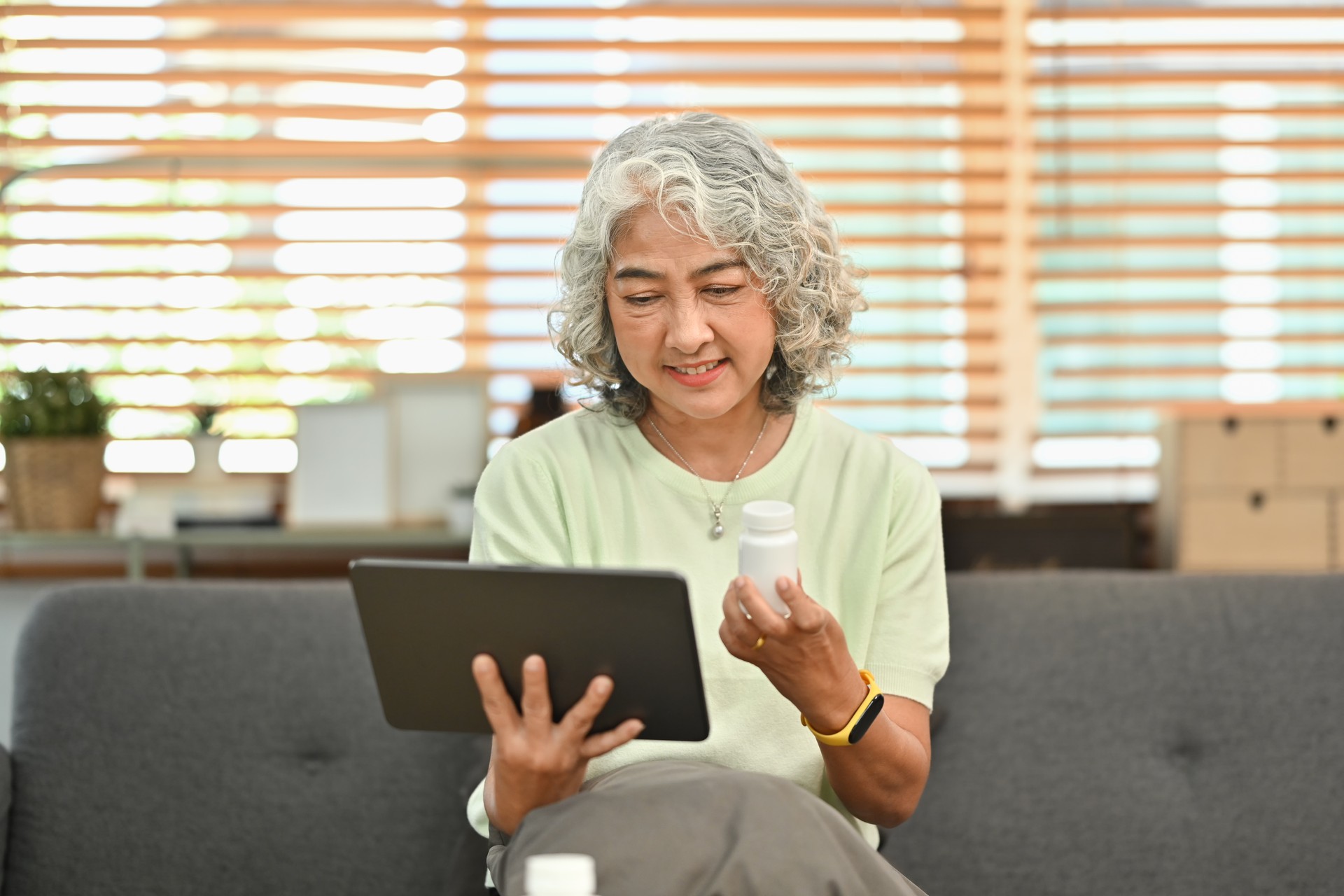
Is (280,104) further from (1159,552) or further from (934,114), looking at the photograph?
(1159,552)

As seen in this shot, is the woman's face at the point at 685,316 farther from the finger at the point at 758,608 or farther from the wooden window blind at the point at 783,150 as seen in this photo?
the wooden window blind at the point at 783,150

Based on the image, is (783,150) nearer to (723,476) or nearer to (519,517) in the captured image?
(723,476)

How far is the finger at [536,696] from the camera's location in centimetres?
99

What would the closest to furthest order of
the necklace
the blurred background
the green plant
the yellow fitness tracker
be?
the yellow fitness tracker < the necklace < the green plant < the blurred background

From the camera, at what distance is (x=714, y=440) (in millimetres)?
1408

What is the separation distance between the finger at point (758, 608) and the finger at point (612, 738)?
14 centimetres

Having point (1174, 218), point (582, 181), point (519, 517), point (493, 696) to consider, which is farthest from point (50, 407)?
point (1174, 218)

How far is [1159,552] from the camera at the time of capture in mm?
2641

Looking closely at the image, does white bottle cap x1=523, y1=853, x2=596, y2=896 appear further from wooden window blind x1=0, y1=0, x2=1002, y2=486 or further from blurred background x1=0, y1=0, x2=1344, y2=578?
wooden window blind x1=0, y1=0, x2=1002, y2=486

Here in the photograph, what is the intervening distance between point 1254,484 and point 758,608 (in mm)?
1896

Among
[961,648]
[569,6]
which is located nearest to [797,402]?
[961,648]

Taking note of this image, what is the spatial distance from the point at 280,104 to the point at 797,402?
1911 mm

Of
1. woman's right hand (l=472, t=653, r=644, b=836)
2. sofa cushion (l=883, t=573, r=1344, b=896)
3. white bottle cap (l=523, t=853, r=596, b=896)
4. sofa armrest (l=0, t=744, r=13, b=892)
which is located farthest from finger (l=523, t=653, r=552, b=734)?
sofa armrest (l=0, t=744, r=13, b=892)

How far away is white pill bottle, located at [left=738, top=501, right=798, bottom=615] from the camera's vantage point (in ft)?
3.22
